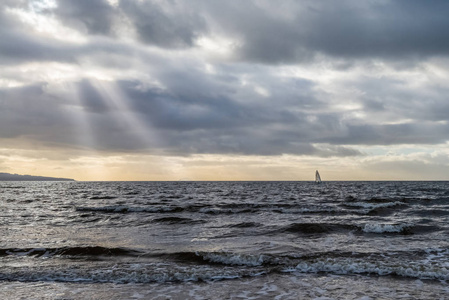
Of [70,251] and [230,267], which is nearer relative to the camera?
[230,267]

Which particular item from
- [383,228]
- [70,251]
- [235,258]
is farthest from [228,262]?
[383,228]

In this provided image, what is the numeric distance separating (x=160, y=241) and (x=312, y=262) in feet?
28.0

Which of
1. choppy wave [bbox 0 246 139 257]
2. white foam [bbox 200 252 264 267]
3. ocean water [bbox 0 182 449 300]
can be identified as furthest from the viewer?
choppy wave [bbox 0 246 139 257]

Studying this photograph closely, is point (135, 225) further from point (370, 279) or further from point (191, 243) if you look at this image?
point (370, 279)

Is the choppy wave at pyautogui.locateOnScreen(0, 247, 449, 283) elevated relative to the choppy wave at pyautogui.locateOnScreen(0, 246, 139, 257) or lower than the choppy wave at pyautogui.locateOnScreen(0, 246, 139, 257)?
elevated

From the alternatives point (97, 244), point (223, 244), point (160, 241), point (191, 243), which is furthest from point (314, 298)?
point (97, 244)

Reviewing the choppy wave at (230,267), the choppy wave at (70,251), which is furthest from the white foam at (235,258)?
the choppy wave at (70,251)

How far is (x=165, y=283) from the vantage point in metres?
10.4

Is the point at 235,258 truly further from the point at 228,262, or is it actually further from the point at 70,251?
the point at 70,251

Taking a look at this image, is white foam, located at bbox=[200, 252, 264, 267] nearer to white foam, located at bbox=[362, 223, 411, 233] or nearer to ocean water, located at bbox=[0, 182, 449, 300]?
ocean water, located at bbox=[0, 182, 449, 300]

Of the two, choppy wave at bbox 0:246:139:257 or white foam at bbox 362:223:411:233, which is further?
white foam at bbox 362:223:411:233

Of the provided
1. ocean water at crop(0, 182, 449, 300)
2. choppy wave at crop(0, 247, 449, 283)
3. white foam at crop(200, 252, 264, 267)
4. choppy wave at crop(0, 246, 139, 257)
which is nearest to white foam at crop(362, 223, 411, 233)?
ocean water at crop(0, 182, 449, 300)

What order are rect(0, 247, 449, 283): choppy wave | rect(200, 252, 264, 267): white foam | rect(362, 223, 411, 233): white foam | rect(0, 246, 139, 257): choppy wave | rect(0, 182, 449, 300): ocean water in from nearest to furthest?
rect(0, 182, 449, 300): ocean water
rect(0, 247, 449, 283): choppy wave
rect(200, 252, 264, 267): white foam
rect(0, 246, 139, 257): choppy wave
rect(362, 223, 411, 233): white foam

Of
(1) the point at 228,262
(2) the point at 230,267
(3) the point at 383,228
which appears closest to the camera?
(2) the point at 230,267
